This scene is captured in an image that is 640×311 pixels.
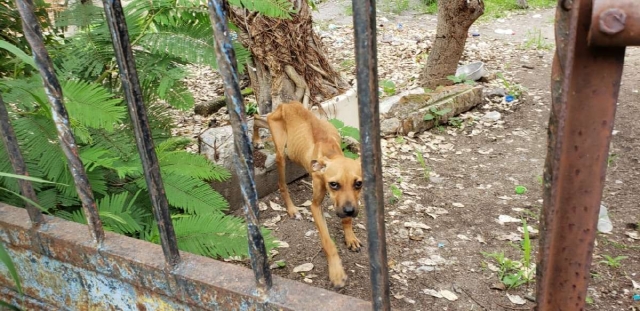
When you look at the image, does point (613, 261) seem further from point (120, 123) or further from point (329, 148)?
point (120, 123)

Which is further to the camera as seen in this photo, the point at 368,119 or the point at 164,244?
the point at 164,244

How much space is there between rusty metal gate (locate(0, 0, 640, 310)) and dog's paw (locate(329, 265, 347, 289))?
2.20 m

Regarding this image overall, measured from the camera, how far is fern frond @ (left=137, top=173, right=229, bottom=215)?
2590 millimetres

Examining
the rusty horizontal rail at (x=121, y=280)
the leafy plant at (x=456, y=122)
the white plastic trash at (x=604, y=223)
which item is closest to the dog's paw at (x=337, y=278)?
the white plastic trash at (x=604, y=223)

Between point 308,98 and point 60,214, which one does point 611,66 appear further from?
point 308,98

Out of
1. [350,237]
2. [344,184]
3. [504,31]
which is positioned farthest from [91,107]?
[504,31]

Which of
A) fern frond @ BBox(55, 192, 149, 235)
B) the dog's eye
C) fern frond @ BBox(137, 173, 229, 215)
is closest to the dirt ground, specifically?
the dog's eye

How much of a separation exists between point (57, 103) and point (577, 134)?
46.0 inches

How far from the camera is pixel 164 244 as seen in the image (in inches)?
51.3

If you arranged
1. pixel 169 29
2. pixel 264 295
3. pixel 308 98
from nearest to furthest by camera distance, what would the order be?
1. pixel 264 295
2. pixel 169 29
3. pixel 308 98

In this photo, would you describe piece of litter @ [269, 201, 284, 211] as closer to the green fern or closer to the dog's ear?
the dog's ear

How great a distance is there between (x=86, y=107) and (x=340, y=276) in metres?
1.92

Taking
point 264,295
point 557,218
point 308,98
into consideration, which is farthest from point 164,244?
point 308,98

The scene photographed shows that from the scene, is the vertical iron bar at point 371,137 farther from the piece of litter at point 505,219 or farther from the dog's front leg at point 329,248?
the piece of litter at point 505,219
